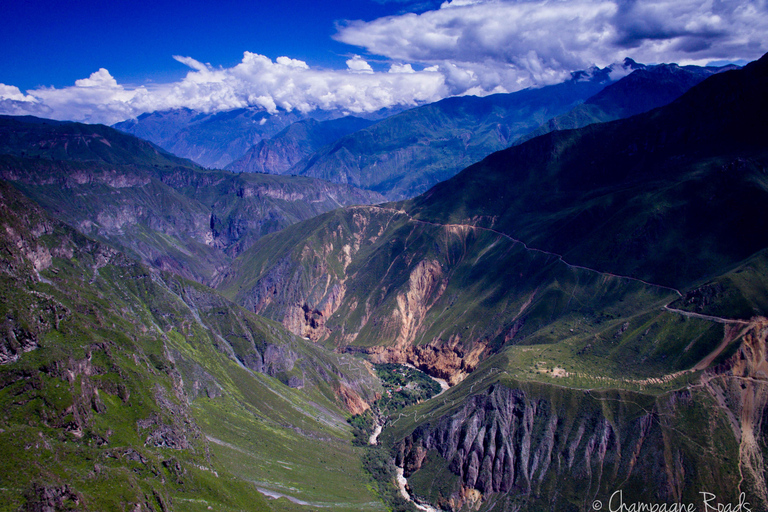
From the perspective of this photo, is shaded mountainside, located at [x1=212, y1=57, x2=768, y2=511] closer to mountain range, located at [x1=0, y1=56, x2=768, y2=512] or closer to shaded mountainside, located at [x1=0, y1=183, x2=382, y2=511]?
mountain range, located at [x1=0, y1=56, x2=768, y2=512]

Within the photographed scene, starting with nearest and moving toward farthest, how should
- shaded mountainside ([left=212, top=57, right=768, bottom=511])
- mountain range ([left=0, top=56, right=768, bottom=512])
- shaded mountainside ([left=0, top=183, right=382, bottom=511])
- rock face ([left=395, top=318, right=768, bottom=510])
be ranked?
shaded mountainside ([left=0, top=183, right=382, bottom=511]) < mountain range ([left=0, top=56, right=768, bottom=512]) < rock face ([left=395, top=318, right=768, bottom=510]) < shaded mountainside ([left=212, top=57, right=768, bottom=511])

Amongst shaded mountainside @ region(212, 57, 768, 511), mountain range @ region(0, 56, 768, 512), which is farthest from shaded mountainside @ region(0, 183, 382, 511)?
shaded mountainside @ region(212, 57, 768, 511)

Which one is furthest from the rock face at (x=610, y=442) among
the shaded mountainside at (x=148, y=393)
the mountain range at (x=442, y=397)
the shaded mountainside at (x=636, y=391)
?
the shaded mountainside at (x=148, y=393)

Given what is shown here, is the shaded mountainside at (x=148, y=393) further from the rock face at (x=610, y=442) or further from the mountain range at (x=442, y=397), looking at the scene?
the rock face at (x=610, y=442)

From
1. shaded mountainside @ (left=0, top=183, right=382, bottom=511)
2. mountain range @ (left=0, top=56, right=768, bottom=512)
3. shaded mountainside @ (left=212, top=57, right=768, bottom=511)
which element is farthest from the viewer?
shaded mountainside @ (left=212, top=57, right=768, bottom=511)

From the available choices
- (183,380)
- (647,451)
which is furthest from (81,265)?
(647,451)

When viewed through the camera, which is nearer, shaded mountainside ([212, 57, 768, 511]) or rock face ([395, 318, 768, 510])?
rock face ([395, 318, 768, 510])

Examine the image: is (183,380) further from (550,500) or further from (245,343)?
(550,500)
